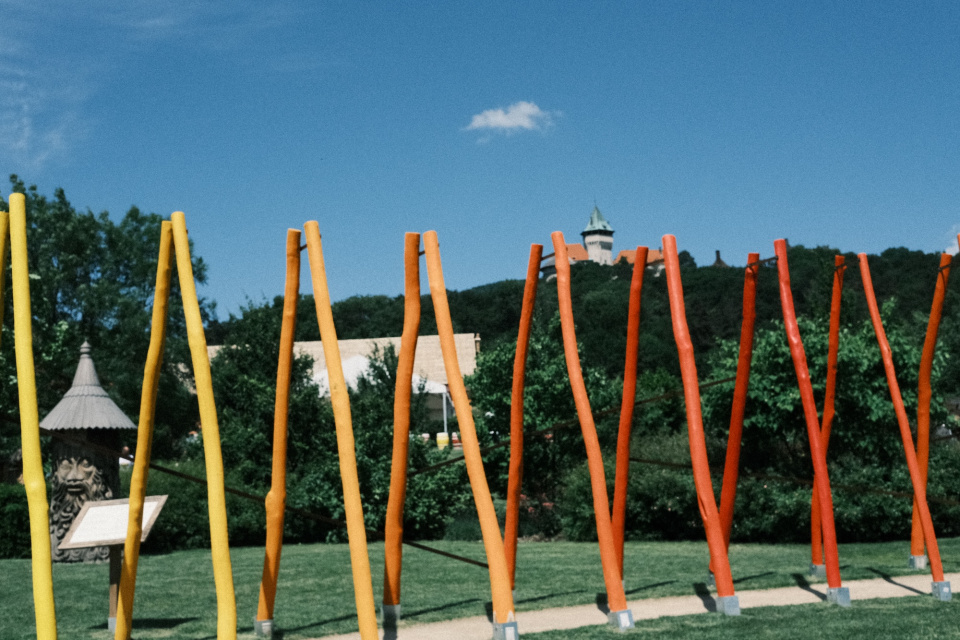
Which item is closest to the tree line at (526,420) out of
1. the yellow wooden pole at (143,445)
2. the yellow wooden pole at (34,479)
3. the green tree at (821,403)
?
the green tree at (821,403)

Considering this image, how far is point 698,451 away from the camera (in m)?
7.67

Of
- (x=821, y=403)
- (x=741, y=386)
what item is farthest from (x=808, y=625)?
(x=821, y=403)

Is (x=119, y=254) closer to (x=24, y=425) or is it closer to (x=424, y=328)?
(x=424, y=328)

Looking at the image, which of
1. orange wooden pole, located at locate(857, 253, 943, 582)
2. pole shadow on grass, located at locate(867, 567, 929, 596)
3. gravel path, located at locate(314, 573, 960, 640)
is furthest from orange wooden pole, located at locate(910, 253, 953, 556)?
gravel path, located at locate(314, 573, 960, 640)

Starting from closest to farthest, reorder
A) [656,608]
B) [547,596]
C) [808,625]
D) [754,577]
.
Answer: [808,625] < [656,608] < [547,596] < [754,577]

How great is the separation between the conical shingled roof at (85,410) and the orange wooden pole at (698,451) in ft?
31.8

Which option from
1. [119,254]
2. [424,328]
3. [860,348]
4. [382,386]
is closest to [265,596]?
[860,348]

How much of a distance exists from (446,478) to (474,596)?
7.94 meters

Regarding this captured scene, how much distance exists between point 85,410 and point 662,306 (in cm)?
6052

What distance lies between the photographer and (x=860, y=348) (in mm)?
16547

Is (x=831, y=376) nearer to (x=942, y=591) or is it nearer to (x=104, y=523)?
(x=942, y=591)

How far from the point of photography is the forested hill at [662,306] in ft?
134

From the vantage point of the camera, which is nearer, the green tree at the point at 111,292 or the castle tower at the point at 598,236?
the green tree at the point at 111,292

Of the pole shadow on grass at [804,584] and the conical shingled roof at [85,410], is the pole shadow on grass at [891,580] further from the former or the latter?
the conical shingled roof at [85,410]
